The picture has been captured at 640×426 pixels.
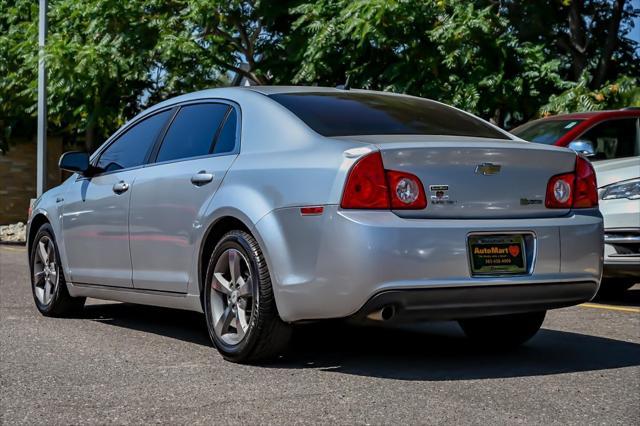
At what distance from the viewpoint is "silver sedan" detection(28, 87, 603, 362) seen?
523cm

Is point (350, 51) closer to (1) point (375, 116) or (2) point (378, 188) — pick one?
(1) point (375, 116)

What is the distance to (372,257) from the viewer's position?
16.8 ft

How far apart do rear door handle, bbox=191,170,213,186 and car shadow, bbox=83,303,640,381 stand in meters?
1.03

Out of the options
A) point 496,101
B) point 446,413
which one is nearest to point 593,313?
point 446,413

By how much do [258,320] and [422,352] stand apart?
1207 millimetres

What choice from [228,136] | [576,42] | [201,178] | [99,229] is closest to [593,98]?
[576,42]

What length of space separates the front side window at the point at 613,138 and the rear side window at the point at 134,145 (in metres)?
4.66

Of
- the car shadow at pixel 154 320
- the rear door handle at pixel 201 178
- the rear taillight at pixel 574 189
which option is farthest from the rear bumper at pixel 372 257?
the car shadow at pixel 154 320

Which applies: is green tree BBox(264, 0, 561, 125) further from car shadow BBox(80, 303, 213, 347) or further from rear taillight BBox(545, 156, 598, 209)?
rear taillight BBox(545, 156, 598, 209)

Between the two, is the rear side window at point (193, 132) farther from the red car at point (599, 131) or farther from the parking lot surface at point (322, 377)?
the red car at point (599, 131)

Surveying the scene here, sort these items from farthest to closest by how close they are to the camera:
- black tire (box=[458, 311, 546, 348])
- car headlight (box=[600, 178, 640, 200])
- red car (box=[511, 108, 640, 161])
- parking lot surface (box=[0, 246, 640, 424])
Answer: red car (box=[511, 108, 640, 161]), car headlight (box=[600, 178, 640, 200]), black tire (box=[458, 311, 546, 348]), parking lot surface (box=[0, 246, 640, 424])

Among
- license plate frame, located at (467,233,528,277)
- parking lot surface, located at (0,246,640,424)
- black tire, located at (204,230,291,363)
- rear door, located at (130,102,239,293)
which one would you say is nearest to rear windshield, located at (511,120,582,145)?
parking lot surface, located at (0,246,640,424)

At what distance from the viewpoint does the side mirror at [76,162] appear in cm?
757

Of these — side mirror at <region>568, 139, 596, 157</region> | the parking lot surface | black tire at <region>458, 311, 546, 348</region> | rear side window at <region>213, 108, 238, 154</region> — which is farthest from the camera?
side mirror at <region>568, 139, 596, 157</region>
